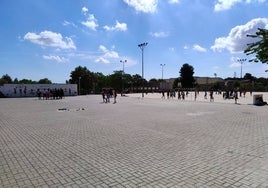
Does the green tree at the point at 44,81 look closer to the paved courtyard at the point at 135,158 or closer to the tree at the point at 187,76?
the tree at the point at 187,76

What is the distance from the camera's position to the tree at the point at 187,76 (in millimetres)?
109363

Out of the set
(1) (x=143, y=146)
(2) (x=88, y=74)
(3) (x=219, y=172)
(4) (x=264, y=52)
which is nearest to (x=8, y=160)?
(1) (x=143, y=146)

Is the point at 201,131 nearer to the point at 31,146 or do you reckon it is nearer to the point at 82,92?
the point at 31,146

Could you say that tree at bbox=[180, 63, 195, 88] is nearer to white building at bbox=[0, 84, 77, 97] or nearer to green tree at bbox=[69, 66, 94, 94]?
green tree at bbox=[69, 66, 94, 94]

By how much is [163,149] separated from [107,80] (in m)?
106

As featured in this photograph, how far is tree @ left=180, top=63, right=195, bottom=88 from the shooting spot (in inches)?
4306

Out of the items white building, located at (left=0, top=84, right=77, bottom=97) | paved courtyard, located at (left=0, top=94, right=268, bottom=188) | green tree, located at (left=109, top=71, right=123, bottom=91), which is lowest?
paved courtyard, located at (left=0, top=94, right=268, bottom=188)

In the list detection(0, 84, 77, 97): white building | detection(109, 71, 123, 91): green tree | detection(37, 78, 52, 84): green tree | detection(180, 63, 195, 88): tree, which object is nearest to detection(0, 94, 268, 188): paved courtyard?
detection(0, 84, 77, 97): white building

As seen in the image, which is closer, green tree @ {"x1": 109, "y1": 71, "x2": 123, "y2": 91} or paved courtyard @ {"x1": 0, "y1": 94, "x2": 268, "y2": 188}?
paved courtyard @ {"x1": 0, "y1": 94, "x2": 268, "y2": 188}

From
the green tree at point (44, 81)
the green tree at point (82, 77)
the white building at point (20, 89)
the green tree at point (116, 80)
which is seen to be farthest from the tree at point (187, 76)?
the green tree at point (44, 81)

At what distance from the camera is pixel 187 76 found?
10975 cm

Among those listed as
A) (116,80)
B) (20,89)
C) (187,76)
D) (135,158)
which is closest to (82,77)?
(116,80)

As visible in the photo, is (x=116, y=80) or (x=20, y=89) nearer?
(x=20, y=89)

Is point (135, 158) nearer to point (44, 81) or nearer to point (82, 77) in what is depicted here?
point (82, 77)
